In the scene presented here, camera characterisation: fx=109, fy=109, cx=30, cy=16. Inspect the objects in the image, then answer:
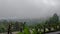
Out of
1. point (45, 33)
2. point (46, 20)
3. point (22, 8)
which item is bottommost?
point (45, 33)

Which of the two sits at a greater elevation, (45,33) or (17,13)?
(17,13)

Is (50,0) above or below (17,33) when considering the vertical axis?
above

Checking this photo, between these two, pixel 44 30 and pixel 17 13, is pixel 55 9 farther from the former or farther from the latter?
pixel 17 13

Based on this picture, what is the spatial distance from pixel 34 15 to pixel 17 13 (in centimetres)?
15

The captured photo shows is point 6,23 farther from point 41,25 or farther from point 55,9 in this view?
point 55,9

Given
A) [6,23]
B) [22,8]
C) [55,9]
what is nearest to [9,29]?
[6,23]

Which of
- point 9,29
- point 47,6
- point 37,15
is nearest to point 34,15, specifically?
point 37,15

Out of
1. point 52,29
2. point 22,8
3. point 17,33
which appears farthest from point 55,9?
point 17,33

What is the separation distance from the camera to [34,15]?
96cm

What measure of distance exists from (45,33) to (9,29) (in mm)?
323

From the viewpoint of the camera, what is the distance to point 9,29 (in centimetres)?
93

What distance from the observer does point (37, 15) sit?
96 centimetres

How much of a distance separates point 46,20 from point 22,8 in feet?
0.79

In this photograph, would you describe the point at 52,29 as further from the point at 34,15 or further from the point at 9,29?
the point at 9,29
